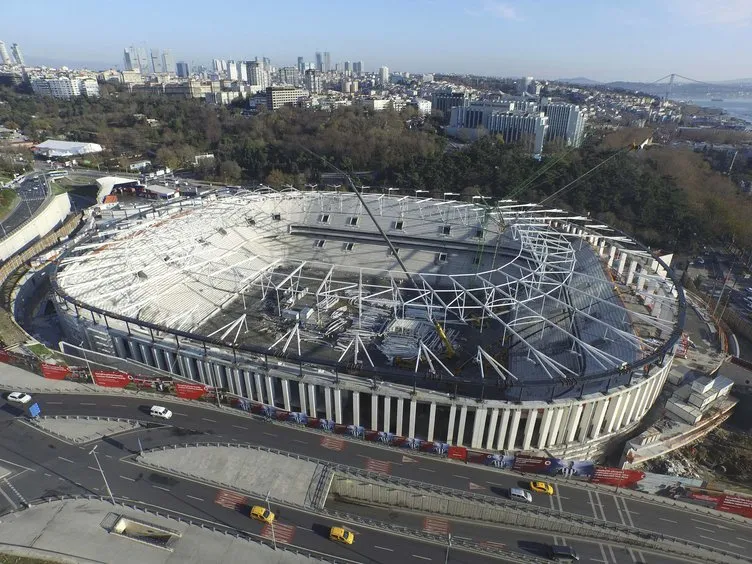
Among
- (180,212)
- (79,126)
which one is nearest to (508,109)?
(180,212)

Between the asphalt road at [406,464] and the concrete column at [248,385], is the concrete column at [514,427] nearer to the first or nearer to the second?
the asphalt road at [406,464]

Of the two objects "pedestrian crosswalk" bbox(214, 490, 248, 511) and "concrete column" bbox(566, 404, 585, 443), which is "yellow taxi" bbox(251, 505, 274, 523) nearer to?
"pedestrian crosswalk" bbox(214, 490, 248, 511)

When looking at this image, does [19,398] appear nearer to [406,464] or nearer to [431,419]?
[406,464]

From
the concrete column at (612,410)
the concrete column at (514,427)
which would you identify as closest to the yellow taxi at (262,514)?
the concrete column at (514,427)

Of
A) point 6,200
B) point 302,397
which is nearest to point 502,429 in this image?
point 302,397

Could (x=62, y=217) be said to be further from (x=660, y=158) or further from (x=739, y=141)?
(x=739, y=141)

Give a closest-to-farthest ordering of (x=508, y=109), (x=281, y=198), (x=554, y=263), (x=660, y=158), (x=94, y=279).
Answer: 1. (x=94, y=279)
2. (x=554, y=263)
3. (x=281, y=198)
4. (x=660, y=158)
5. (x=508, y=109)

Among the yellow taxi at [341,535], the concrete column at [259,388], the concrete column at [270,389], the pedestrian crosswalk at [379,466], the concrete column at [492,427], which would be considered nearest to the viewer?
the yellow taxi at [341,535]
